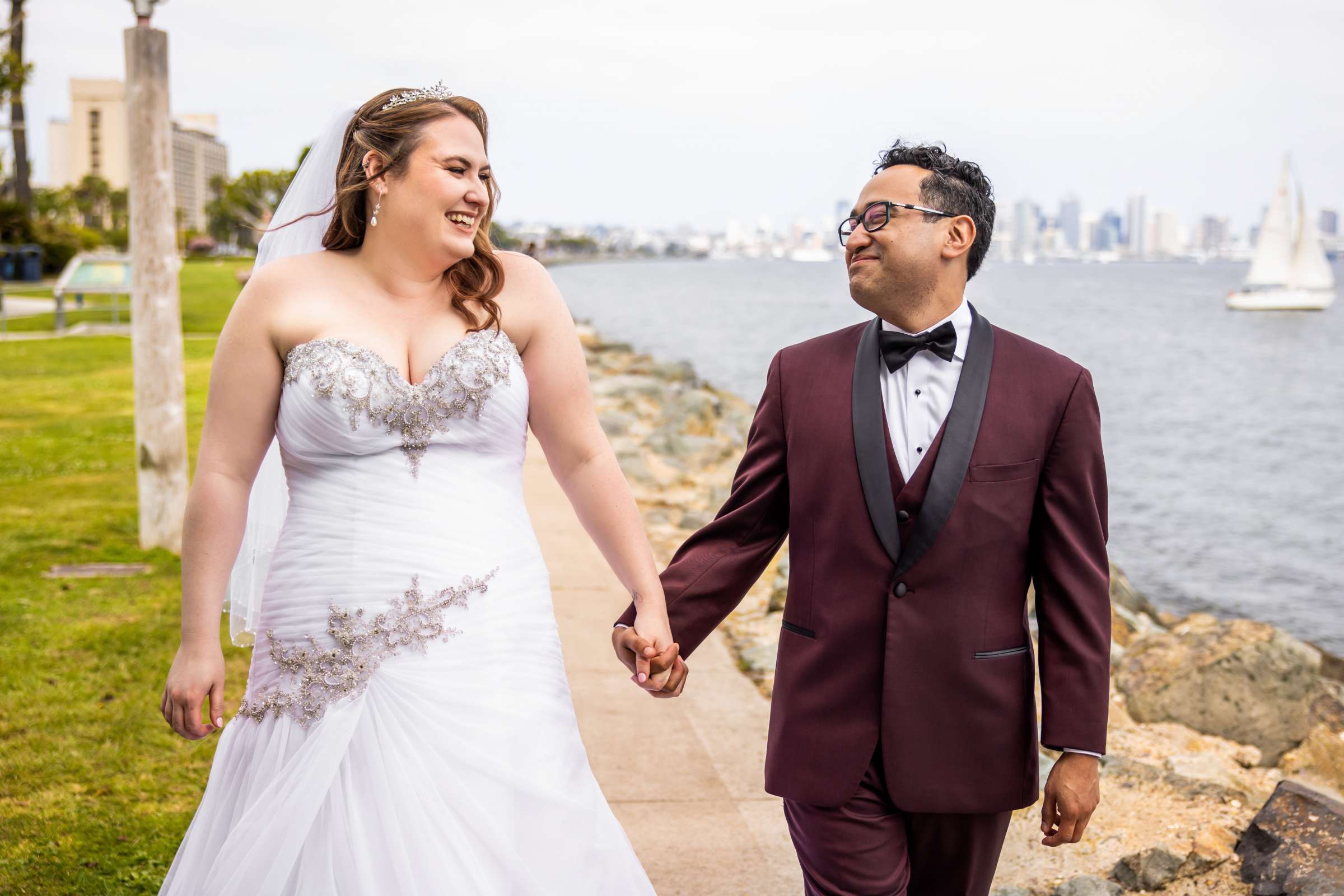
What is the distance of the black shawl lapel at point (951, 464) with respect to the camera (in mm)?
2752

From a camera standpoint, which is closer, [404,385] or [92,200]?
[404,385]

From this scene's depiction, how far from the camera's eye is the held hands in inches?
119

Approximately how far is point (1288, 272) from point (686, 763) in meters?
80.7

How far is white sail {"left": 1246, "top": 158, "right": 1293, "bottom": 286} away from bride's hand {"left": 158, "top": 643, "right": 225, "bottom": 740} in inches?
3189

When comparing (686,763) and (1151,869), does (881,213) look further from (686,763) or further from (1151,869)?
(686,763)

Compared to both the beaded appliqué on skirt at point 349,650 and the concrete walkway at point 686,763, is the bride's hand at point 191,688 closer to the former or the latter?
the beaded appliqué on skirt at point 349,650

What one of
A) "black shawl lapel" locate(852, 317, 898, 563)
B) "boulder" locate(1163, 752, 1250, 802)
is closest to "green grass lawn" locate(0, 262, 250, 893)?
"black shawl lapel" locate(852, 317, 898, 563)

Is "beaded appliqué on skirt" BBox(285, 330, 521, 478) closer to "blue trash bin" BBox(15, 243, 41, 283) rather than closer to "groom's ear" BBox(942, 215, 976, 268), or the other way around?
"groom's ear" BBox(942, 215, 976, 268)

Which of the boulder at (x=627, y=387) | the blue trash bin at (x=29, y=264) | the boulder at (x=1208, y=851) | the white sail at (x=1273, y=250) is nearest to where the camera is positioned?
the boulder at (x=1208, y=851)

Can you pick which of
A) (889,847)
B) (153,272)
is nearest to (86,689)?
(153,272)

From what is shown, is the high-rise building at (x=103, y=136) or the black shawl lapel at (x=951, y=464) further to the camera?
the high-rise building at (x=103, y=136)

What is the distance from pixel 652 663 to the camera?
3.02 m

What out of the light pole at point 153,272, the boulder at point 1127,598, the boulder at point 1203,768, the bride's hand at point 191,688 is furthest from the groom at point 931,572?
the boulder at point 1127,598

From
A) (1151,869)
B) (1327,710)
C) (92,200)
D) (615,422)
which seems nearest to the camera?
(1151,869)
